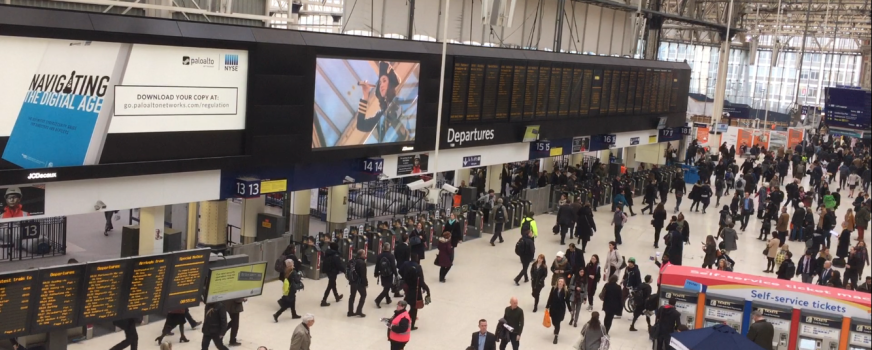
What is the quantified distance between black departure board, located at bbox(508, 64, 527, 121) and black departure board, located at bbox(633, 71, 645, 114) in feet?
22.1

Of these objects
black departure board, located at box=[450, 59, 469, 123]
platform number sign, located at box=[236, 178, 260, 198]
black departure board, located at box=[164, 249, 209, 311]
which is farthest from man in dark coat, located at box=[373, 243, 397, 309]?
black departure board, located at box=[450, 59, 469, 123]

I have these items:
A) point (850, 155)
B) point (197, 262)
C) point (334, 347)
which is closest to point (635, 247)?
point (334, 347)

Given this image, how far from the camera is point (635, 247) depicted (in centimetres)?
2198

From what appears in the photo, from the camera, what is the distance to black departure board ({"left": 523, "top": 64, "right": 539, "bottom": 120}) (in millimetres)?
21141

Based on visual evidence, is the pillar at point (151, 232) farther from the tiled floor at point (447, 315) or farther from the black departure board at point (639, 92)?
the black departure board at point (639, 92)

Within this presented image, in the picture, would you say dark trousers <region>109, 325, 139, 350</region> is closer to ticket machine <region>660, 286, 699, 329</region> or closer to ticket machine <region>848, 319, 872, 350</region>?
ticket machine <region>660, 286, 699, 329</region>

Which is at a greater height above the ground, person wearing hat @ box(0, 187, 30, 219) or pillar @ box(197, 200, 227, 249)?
person wearing hat @ box(0, 187, 30, 219)

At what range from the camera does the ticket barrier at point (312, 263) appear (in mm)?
17031

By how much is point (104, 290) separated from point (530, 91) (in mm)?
12575

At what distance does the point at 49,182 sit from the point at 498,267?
9.93m

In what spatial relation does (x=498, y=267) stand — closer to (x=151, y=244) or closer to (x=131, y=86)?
(x=151, y=244)

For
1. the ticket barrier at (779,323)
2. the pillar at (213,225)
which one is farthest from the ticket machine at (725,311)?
the pillar at (213,225)

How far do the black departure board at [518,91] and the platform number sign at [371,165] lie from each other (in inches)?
192

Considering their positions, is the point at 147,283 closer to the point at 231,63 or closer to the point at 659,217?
the point at 231,63
